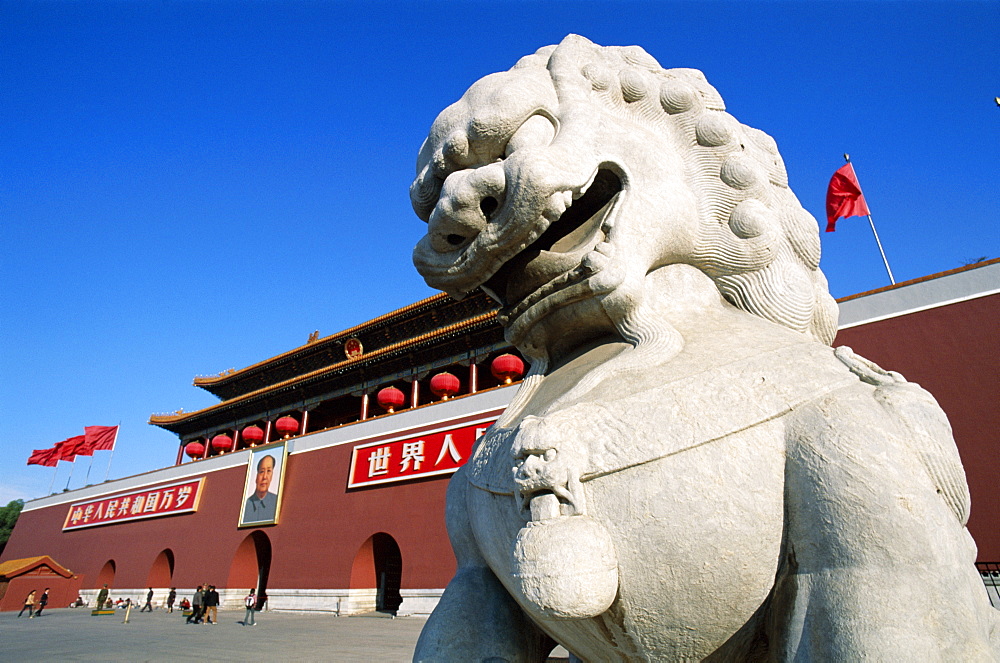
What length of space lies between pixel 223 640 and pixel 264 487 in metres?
5.97

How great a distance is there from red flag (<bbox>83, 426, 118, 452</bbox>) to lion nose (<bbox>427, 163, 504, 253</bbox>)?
24754mm

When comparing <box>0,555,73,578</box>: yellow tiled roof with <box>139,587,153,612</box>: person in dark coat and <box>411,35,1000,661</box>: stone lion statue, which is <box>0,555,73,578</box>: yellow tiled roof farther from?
<box>411,35,1000,661</box>: stone lion statue

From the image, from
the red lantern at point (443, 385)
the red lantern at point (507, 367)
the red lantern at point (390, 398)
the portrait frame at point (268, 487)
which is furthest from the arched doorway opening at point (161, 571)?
the red lantern at point (507, 367)

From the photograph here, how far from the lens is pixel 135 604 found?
16.2m

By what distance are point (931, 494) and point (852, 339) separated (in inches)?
313

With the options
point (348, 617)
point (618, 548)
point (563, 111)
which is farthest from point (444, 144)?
point (348, 617)

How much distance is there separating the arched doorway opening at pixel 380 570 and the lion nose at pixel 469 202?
36.4 feet

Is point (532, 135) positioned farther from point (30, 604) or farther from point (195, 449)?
point (195, 449)

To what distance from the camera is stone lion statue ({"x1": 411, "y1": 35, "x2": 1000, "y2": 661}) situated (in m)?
0.97

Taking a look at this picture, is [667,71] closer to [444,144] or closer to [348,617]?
[444,144]

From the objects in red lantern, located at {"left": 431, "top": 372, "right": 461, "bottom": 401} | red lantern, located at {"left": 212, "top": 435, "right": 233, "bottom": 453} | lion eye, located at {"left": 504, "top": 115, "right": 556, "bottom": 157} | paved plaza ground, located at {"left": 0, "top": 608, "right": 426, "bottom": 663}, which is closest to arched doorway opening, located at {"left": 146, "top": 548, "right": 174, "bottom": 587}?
red lantern, located at {"left": 212, "top": 435, "right": 233, "bottom": 453}

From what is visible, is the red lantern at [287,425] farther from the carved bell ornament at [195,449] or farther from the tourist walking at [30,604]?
the tourist walking at [30,604]

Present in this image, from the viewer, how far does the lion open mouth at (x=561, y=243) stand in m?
1.48

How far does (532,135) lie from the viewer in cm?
144
